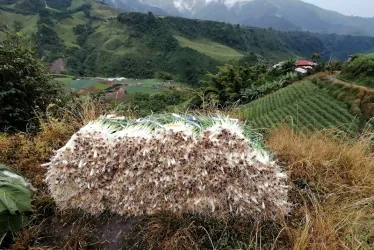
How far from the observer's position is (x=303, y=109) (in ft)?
40.9

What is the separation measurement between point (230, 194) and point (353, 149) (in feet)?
5.96

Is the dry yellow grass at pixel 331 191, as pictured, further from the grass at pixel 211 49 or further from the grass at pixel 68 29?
the grass at pixel 68 29

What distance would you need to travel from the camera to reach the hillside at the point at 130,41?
85.8 metres

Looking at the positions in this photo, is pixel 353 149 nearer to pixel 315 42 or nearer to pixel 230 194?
pixel 230 194

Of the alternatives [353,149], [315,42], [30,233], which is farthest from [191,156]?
[315,42]

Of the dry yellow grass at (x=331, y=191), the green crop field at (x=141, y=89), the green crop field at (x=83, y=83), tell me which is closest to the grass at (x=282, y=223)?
the dry yellow grass at (x=331, y=191)

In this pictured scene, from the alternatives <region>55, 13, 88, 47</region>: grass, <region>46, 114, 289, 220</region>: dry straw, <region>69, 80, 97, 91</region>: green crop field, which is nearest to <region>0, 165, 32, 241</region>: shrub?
<region>46, 114, 289, 220</region>: dry straw

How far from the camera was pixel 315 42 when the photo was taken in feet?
594

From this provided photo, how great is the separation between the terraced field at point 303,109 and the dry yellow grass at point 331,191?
20.1ft

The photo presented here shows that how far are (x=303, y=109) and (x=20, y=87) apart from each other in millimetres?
10320

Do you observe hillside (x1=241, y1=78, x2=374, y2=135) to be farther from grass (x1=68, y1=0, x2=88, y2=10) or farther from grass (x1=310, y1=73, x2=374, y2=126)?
grass (x1=68, y1=0, x2=88, y2=10)

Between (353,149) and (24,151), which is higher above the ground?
(353,149)

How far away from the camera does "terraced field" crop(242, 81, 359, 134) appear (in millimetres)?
10672

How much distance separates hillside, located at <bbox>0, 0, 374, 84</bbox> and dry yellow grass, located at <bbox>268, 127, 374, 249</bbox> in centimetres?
7358
